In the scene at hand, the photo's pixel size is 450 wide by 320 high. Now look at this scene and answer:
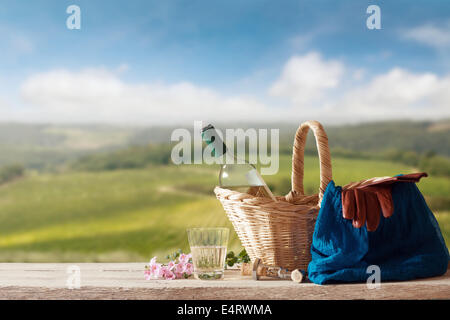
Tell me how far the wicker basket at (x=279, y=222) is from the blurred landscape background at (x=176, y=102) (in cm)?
286

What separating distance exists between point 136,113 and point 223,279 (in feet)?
12.0

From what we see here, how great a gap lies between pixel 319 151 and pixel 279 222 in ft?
0.77

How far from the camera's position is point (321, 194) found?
1.31 metres

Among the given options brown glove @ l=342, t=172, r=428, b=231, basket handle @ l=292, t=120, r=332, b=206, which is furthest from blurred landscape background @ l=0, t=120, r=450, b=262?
brown glove @ l=342, t=172, r=428, b=231

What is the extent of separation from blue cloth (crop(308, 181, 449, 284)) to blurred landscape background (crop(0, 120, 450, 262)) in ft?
10.7

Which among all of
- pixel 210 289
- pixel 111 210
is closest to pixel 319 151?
pixel 210 289

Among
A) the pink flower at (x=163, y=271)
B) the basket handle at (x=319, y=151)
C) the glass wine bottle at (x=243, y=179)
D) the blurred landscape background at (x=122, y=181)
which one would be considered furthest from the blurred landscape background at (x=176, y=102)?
the pink flower at (x=163, y=271)

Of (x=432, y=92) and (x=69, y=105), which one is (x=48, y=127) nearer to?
(x=69, y=105)

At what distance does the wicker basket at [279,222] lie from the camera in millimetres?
1327

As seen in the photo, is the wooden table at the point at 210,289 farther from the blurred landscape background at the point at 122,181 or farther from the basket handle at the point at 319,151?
the blurred landscape background at the point at 122,181

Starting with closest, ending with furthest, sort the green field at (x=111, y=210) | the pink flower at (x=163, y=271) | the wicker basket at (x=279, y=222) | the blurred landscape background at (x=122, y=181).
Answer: the wicker basket at (x=279, y=222) → the pink flower at (x=163, y=271) → the blurred landscape background at (x=122, y=181) → the green field at (x=111, y=210)

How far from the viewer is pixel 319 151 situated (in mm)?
1309

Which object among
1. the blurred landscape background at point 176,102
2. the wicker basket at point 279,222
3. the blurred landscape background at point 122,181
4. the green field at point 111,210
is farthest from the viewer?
the green field at point 111,210
